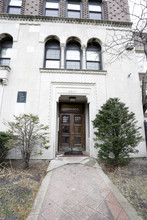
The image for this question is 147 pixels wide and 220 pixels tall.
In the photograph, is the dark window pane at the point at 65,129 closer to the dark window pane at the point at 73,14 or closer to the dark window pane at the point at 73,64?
the dark window pane at the point at 73,64

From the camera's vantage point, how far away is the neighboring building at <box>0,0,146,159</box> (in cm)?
511

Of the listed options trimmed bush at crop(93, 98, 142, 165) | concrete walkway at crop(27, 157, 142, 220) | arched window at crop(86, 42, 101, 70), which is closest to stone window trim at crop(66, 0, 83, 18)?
arched window at crop(86, 42, 101, 70)

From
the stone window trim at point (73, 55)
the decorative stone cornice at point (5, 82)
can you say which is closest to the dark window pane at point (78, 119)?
the stone window trim at point (73, 55)

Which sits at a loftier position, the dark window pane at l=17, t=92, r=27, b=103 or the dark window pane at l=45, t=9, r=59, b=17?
the dark window pane at l=45, t=9, r=59, b=17

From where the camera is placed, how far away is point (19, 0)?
6816mm

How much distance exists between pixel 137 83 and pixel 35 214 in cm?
687

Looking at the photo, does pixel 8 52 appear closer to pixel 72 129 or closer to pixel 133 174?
pixel 72 129

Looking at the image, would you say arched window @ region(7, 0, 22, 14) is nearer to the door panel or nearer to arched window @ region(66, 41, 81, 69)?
arched window @ region(66, 41, 81, 69)

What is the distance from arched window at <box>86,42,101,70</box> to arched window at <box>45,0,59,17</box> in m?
3.33

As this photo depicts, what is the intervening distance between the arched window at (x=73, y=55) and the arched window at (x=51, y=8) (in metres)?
2.51

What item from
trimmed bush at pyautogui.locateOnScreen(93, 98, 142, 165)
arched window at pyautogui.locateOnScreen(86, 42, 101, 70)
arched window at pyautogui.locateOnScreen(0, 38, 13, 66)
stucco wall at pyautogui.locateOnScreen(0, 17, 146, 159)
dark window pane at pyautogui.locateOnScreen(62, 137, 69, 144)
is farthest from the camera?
dark window pane at pyautogui.locateOnScreen(62, 137, 69, 144)

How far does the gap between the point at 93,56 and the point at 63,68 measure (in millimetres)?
2336

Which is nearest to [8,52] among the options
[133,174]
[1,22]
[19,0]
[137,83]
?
[1,22]

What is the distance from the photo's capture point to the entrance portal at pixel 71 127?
6.20 meters
